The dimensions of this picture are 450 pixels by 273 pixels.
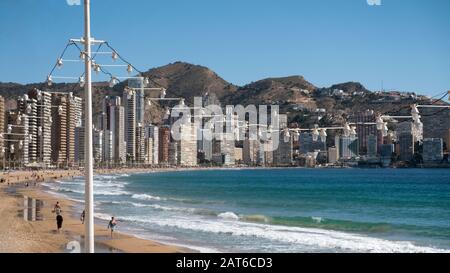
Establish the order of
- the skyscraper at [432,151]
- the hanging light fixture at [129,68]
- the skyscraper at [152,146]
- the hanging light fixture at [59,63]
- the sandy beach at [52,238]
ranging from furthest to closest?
1. the skyscraper at [152,146]
2. the skyscraper at [432,151]
3. the sandy beach at [52,238]
4. the hanging light fixture at [59,63]
5. the hanging light fixture at [129,68]

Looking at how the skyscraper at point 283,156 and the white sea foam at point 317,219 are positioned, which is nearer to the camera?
the white sea foam at point 317,219

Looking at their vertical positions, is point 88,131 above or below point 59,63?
below

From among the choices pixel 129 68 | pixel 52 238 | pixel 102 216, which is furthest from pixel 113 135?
pixel 129 68

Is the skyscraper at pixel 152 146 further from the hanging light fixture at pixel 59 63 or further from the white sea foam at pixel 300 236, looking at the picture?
the hanging light fixture at pixel 59 63

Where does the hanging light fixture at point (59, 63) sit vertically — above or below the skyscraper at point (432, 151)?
above

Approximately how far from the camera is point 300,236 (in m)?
21.5

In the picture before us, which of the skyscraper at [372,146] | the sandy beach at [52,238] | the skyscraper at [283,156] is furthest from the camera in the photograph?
the skyscraper at [283,156]

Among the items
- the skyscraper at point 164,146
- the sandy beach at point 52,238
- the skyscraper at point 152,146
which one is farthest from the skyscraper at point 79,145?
the sandy beach at point 52,238

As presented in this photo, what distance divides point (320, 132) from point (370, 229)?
18.3m

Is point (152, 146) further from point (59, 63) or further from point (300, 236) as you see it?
point (59, 63)

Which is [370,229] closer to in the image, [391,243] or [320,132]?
[391,243]

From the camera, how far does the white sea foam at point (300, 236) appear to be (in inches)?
743
